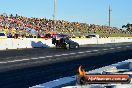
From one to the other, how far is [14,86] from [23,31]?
5094cm

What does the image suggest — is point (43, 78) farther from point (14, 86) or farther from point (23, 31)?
point (23, 31)

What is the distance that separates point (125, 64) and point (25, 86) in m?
4.27

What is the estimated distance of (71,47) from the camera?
4541 cm

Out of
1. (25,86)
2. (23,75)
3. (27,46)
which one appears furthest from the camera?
(27,46)

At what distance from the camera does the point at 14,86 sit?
1367cm

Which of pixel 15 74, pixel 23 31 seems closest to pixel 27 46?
pixel 23 31

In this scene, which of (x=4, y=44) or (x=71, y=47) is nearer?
(x=4, y=44)

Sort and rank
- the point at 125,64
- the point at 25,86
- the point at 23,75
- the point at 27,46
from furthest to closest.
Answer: the point at 27,46 → the point at 23,75 → the point at 125,64 → the point at 25,86

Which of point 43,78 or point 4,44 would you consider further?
point 4,44

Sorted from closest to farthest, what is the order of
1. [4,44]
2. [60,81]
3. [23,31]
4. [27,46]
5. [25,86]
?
[60,81], [25,86], [4,44], [27,46], [23,31]

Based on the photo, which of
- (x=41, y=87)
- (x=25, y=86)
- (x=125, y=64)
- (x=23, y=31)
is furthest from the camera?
(x=23, y=31)

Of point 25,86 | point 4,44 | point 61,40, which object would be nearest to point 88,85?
point 25,86

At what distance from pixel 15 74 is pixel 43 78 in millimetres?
1858

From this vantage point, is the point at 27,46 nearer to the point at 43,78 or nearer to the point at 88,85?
the point at 43,78
